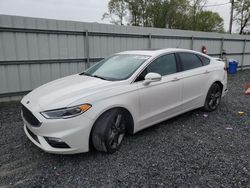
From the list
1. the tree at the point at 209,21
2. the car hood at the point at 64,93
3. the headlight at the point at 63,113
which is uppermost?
the tree at the point at 209,21

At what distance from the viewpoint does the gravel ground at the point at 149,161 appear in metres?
2.29

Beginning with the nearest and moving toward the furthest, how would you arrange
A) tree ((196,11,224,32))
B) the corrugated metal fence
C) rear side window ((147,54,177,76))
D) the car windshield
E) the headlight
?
the headlight
the car windshield
rear side window ((147,54,177,76))
the corrugated metal fence
tree ((196,11,224,32))

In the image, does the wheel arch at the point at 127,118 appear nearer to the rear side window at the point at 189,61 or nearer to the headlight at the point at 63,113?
the headlight at the point at 63,113

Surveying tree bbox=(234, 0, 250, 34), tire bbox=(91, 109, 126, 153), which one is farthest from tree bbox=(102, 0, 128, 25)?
tire bbox=(91, 109, 126, 153)

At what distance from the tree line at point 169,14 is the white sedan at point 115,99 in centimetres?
2070

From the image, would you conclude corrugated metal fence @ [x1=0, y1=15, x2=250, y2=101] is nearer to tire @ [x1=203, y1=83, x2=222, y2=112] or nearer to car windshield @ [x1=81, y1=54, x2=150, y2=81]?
car windshield @ [x1=81, y1=54, x2=150, y2=81]

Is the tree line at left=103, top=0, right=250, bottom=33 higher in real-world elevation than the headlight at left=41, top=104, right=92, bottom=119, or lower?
higher

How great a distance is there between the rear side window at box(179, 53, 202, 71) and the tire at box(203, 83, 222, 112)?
707 millimetres

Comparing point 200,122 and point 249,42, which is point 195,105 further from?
point 249,42

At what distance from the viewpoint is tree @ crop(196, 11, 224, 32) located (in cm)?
2658

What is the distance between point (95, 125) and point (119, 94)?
22.6 inches

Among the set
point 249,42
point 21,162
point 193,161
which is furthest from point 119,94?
point 249,42

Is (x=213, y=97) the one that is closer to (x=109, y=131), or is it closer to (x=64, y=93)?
(x=109, y=131)

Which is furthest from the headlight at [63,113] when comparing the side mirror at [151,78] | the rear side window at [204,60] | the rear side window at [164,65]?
the rear side window at [204,60]
